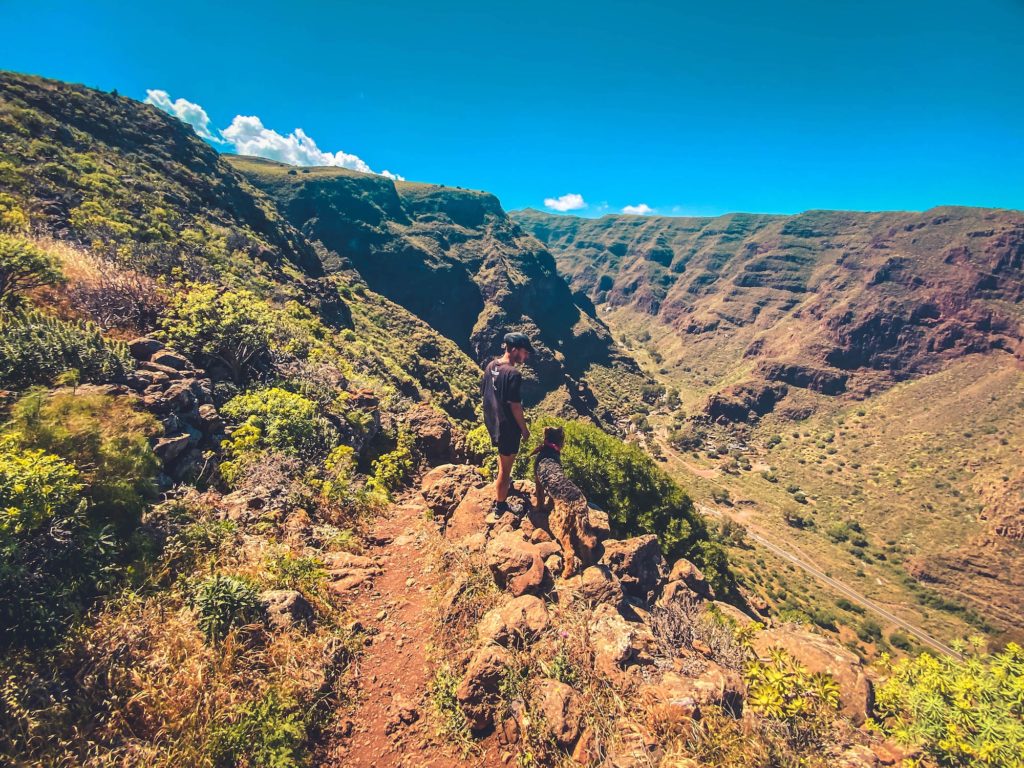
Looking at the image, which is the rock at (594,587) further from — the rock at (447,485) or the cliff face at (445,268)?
the cliff face at (445,268)

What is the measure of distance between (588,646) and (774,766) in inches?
69.9

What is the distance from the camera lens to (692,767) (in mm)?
3170

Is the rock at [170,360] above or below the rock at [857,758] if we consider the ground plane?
above

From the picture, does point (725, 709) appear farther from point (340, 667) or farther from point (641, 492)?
point (641, 492)

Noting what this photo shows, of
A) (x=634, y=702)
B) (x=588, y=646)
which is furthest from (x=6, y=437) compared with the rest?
(x=634, y=702)

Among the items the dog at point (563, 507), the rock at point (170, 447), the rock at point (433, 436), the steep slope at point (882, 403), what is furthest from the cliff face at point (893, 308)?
the rock at point (170, 447)

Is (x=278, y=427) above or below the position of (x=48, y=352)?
below

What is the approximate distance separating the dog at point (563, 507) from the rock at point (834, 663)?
2.73 metres

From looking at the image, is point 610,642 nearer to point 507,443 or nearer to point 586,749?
point 586,749

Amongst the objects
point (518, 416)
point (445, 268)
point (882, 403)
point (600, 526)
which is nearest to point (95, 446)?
point (518, 416)

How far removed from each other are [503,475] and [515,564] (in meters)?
1.69

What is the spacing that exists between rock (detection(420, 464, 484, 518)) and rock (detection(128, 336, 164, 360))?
616 centimetres

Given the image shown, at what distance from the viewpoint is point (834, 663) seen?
4.93 m

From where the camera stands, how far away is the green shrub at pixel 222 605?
4.01 m
